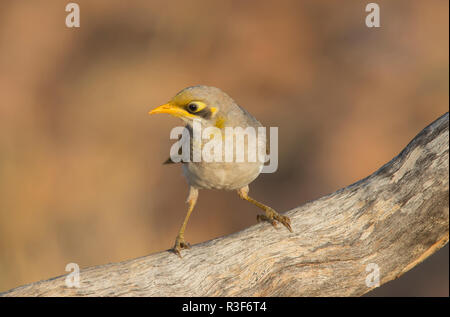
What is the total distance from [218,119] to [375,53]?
9218mm

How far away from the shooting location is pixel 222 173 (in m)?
4.40

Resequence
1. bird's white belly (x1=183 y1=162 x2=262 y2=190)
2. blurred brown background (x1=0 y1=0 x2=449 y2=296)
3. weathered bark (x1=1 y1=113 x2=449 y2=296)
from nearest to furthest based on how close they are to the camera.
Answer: weathered bark (x1=1 y1=113 x2=449 y2=296)
bird's white belly (x1=183 y1=162 x2=262 y2=190)
blurred brown background (x1=0 y1=0 x2=449 y2=296)

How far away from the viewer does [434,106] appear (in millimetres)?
12141

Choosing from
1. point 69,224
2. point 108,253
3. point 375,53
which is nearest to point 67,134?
point 69,224

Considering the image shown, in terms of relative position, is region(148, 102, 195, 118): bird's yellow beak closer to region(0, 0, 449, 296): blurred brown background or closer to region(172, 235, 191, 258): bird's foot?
region(172, 235, 191, 258): bird's foot

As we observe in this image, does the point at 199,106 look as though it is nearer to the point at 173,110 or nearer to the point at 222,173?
the point at 173,110

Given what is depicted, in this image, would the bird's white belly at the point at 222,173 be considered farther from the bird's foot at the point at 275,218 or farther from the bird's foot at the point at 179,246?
the bird's foot at the point at 179,246

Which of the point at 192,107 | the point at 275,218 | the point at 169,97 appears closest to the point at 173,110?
the point at 192,107

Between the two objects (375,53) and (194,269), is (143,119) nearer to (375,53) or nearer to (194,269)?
(375,53)

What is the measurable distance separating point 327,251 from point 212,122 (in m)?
1.57

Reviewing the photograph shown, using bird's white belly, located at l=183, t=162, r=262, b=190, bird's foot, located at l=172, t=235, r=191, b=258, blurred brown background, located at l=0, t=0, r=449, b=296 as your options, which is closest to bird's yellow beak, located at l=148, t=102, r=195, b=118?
bird's white belly, located at l=183, t=162, r=262, b=190

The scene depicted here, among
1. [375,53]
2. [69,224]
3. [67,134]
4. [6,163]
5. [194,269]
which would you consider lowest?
[194,269]

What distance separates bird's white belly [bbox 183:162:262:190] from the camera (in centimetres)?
438

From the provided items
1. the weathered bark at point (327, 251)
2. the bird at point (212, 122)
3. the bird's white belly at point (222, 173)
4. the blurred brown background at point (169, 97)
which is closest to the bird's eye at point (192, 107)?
the bird at point (212, 122)
